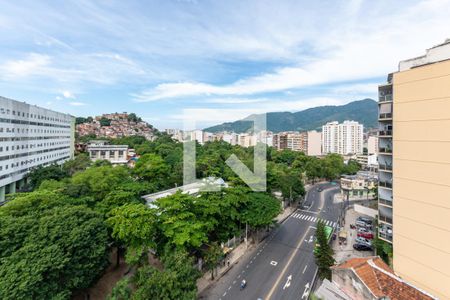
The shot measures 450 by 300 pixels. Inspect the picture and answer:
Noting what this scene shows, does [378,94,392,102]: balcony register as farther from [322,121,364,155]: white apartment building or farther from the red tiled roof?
[322,121,364,155]: white apartment building

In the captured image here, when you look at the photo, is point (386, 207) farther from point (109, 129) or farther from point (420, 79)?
point (109, 129)

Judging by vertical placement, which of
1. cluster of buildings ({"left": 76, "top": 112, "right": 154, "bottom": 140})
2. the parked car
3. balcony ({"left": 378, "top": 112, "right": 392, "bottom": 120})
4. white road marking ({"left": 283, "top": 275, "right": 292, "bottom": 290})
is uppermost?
cluster of buildings ({"left": 76, "top": 112, "right": 154, "bottom": 140})

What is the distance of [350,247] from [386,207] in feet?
19.2

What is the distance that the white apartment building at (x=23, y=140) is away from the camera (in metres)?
25.6

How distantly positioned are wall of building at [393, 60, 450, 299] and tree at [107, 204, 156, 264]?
1360 centimetres

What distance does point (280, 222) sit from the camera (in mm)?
22312

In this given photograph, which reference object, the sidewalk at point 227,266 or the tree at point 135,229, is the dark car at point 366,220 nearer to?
the sidewalk at point 227,266

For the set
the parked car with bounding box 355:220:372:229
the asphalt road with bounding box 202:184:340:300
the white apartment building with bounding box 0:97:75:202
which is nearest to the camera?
the asphalt road with bounding box 202:184:340:300

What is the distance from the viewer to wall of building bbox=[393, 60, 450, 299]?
970 cm

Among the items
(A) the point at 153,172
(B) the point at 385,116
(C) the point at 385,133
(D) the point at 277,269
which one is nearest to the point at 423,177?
(C) the point at 385,133

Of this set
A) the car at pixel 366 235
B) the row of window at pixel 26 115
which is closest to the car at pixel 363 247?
the car at pixel 366 235

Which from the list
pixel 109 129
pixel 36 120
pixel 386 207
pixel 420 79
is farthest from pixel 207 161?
pixel 109 129

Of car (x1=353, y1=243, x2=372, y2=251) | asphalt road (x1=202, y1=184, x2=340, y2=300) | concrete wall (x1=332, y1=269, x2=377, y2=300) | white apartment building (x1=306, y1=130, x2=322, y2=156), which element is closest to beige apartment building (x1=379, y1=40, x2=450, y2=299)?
concrete wall (x1=332, y1=269, x2=377, y2=300)

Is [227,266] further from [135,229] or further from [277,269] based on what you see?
[135,229]
